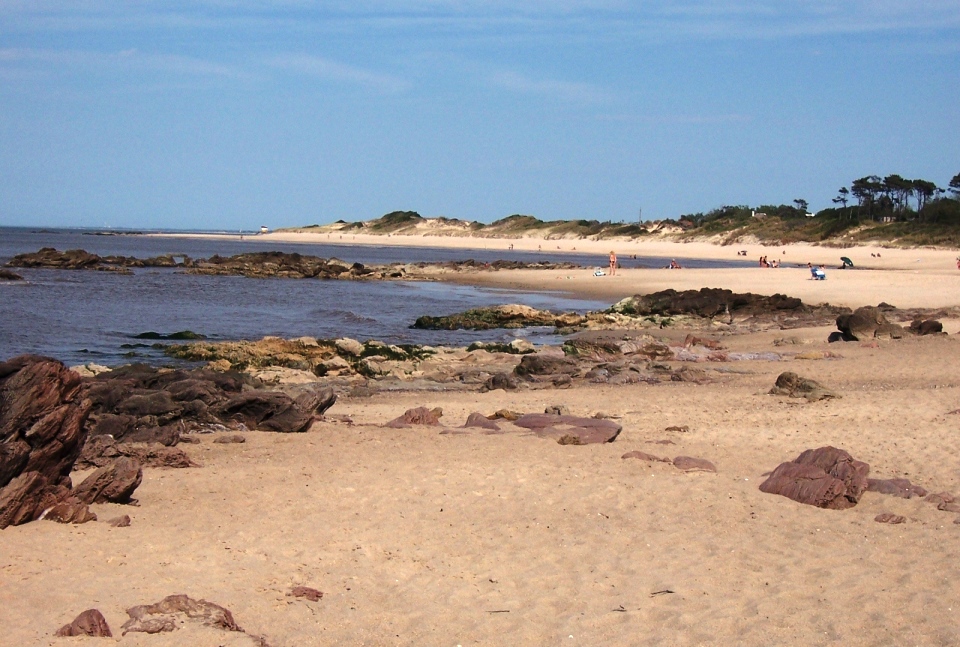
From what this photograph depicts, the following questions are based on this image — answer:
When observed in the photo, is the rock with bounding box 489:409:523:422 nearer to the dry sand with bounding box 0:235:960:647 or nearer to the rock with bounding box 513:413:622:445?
the rock with bounding box 513:413:622:445

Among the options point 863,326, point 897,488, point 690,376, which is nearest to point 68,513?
point 897,488

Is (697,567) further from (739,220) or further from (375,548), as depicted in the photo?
(739,220)

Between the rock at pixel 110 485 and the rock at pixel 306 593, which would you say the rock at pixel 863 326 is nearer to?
the rock at pixel 110 485

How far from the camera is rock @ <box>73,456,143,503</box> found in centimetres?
690

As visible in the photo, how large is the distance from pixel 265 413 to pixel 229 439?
34.4 inches

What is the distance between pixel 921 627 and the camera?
18.0ft

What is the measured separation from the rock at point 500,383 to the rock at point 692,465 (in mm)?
6171

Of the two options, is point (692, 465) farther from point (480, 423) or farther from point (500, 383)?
point (500, 383)

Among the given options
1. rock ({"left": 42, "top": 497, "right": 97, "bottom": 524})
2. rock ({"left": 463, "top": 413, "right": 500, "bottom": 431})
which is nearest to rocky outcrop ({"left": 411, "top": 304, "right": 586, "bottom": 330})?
rock ({"left": 463, "top": 413, "right": 500, "bottom": 431})

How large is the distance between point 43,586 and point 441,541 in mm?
2595

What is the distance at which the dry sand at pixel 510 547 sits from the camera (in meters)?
5.43

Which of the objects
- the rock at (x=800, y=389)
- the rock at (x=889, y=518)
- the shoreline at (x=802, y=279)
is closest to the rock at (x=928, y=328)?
the rock at (x=800, y=389)

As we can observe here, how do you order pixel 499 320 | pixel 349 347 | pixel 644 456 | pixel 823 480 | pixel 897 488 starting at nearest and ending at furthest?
pixel 823 480
pixel 897 488
pixel 644 456
pixel 349 347
pixel 499 320

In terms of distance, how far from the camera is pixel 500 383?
15273 millimetres
